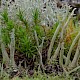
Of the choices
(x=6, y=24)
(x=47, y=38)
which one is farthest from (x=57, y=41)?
(x=6, y=24)

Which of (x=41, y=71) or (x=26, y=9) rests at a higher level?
(x=26, y=9)

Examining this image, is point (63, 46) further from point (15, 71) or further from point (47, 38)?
point (15, 71)

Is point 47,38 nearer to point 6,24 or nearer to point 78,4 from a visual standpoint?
point 6,24

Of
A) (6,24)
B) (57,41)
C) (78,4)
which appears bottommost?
(78,4)

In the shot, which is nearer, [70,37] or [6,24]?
[6,24]

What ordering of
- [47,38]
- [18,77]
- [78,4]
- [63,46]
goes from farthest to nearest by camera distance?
[78,4] < [47,38] < [63,46] < [18,77]

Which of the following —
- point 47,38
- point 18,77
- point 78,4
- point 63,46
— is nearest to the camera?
point 18,77

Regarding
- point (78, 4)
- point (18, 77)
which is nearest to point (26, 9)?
point (18, 77)

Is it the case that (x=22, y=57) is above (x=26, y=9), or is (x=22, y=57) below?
below

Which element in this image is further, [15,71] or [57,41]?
[57,41]
